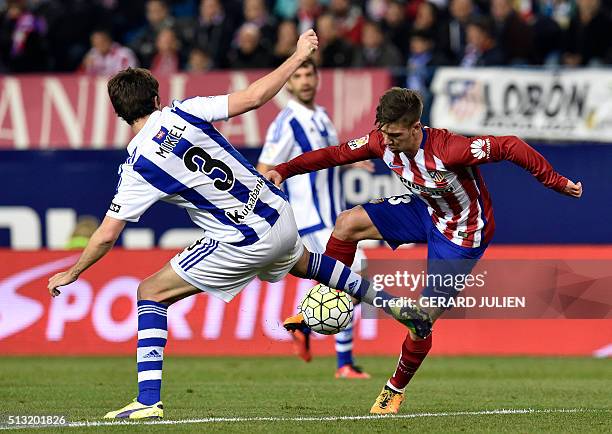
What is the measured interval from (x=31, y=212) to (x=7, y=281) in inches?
105

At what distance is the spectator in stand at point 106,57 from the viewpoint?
18750 mm

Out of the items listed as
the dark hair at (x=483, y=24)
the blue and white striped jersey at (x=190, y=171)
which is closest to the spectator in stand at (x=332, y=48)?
the dark hair at (x=483, y=24)

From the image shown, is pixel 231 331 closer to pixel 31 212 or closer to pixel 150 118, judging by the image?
pixel 31 212

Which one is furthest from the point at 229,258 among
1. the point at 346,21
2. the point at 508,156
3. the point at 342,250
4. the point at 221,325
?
the point at 346,21

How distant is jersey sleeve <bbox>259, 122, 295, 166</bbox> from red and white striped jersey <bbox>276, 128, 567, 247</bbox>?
2737 mm

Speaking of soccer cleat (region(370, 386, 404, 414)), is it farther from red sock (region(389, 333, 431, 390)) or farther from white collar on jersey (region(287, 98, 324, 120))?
white collar on jersey (region(287, 98, 324, 120))

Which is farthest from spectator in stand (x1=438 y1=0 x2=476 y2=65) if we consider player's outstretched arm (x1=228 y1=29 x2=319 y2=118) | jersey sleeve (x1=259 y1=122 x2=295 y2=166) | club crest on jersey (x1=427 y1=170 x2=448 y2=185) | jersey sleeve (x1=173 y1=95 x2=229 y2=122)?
jersey sleeve (x1=173 y1=95 x2=229 y2=122)

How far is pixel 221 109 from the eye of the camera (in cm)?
820

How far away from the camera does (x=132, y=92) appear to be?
8227 millimetres

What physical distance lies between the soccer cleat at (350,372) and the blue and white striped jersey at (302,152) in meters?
1.35

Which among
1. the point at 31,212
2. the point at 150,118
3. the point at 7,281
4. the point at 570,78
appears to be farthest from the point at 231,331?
the point at 150,118

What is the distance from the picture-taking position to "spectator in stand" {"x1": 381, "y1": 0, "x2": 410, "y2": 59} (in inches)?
750

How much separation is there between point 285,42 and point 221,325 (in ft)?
17.1

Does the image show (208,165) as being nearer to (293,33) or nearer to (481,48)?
(481,48)
